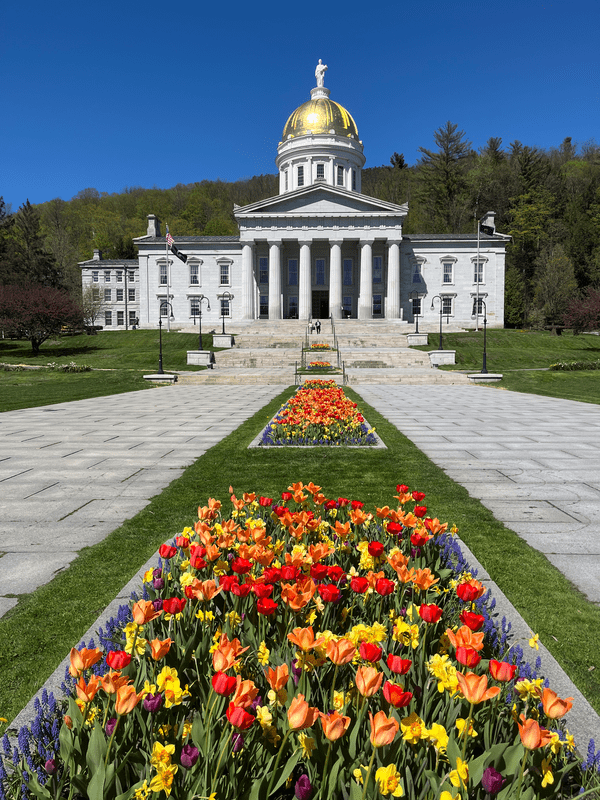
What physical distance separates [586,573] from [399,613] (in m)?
2.27

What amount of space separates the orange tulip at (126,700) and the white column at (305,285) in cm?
5460

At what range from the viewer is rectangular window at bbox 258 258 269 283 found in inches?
2359

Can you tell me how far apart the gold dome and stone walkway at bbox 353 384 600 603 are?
58501 millimetres

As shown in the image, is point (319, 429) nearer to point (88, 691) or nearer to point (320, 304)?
point (88, 691)

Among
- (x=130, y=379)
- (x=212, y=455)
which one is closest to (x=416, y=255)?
(x=130, y=379)

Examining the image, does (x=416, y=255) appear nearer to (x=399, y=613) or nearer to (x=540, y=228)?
(x=540, y=228)

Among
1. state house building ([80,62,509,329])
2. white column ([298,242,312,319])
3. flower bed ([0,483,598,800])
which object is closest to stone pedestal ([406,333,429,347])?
state house building ([80,62,509,329])

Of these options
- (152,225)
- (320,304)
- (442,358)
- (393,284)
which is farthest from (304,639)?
(152,225)

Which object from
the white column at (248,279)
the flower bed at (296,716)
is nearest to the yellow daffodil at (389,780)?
the flower bed at (296,716)

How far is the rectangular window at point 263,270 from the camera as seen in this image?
59906mm

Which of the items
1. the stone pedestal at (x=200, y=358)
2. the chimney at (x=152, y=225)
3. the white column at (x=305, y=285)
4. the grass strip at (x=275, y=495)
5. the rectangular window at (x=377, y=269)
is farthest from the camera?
the chimney at (x=152, y=225)

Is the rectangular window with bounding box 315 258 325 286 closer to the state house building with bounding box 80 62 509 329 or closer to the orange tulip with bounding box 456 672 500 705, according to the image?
the state house building with bounding box 80 62 509 329

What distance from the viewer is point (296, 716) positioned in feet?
4.42

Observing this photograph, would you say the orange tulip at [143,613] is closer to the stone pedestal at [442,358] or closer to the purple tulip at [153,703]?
the purple tulip at [153,703]
